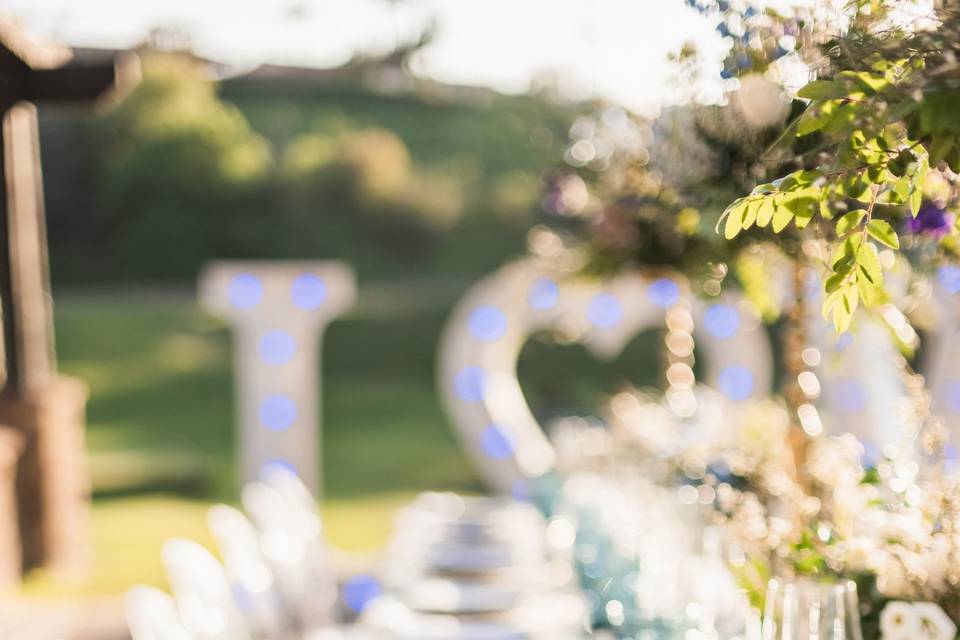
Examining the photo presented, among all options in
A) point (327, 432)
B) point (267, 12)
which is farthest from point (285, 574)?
point (267, 12)

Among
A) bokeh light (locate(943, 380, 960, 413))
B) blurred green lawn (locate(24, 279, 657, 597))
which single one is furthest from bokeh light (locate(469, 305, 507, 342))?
blurred green lawn (locate(24, 279, 657, 597))

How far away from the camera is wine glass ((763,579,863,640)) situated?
141 centimetres

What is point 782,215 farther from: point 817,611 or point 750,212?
point 817,611

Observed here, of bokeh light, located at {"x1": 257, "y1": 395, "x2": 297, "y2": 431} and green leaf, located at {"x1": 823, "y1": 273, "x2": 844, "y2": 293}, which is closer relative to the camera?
green leaf, located at {"x1": 823, "y1": 273, "x2": 844, "y2": 293}

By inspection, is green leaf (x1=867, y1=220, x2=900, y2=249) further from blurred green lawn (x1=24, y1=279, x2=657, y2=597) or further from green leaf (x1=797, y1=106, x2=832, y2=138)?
blurred green lawn (x1=24, y1=279, x2=657, y2=597)

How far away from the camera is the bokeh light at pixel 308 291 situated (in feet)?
22.7

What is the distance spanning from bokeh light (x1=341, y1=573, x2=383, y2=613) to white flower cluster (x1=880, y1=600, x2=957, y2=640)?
403 cm

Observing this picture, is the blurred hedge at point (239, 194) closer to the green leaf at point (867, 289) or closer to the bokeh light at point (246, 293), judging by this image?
the bokeh light at point (246, 293)

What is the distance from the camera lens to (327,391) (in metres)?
18.6

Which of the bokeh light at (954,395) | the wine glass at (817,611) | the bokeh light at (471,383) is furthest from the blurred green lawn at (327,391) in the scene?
the wine glass at (817,611)

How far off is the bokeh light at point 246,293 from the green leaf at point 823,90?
19.6ft

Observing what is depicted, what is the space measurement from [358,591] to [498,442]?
1132 millimetres

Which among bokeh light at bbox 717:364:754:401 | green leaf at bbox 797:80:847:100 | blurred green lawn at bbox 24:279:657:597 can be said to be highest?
green leaf at bbox 797:80:847:100

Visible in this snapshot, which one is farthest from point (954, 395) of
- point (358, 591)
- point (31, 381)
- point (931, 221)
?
point (31, 381)
